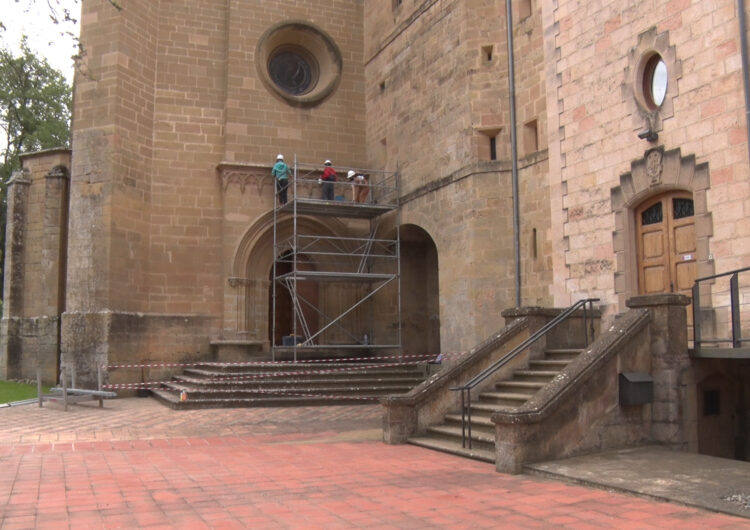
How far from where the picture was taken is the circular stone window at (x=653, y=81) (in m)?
9.76

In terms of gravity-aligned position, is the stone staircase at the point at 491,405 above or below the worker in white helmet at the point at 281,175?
below

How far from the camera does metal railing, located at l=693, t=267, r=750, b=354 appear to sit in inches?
309

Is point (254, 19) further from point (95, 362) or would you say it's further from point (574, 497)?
point (574, 497)

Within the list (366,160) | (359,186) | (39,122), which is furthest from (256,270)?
(39,122)

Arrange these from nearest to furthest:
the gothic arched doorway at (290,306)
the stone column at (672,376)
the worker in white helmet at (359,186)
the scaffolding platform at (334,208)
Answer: the stone column at (672,376) → the scaffolding platform at (334,208) → the worker in white helmet at (359,186) → the gothic arched doorway at (290,306)

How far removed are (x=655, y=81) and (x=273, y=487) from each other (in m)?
7.55

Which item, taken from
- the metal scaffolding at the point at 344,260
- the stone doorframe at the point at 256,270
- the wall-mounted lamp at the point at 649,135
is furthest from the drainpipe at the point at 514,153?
the stone doorframe at the point at 256,270

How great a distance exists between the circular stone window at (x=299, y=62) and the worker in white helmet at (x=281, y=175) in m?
2.19

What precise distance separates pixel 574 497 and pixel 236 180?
535 inches

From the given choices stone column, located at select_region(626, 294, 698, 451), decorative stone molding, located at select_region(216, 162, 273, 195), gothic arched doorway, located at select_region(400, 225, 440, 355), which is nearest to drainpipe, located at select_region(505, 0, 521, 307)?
gothic arched doorway, located at select_region(400, 225, 440, 355)

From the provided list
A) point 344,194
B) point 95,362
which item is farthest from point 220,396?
point 344,194

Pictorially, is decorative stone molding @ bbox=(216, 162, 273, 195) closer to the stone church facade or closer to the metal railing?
the stone church facade

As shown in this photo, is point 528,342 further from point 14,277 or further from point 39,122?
point 39,122

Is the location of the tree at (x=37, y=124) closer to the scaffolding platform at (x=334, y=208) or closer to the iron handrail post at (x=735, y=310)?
the scaffolding platform at (x=334, y=208)
